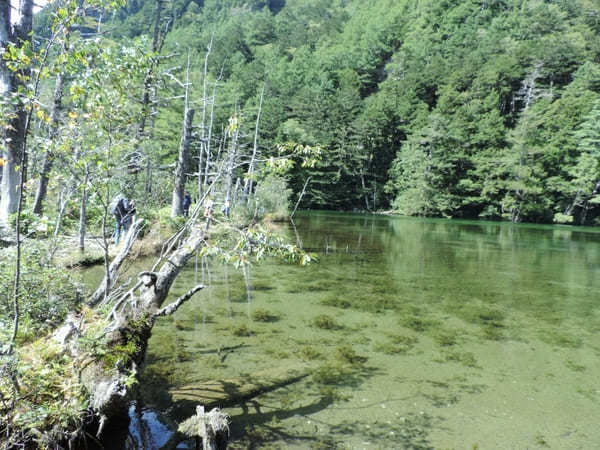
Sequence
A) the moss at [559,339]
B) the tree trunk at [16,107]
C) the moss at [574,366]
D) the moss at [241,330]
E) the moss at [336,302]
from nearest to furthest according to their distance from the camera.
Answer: the tree trunk at [16,107] → the moss at [574,366] → the moss at [241,330] → the moss at [559,339] → the moss at [336,302]

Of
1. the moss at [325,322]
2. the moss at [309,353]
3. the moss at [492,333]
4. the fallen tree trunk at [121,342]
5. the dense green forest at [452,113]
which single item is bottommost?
the moss at [492,333]

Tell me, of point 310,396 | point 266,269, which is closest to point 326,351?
point 310,396

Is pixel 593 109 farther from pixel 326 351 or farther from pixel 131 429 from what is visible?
pixel 131 429

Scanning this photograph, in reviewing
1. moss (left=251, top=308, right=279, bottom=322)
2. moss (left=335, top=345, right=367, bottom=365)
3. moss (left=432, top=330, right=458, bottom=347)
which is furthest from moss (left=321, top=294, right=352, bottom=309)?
moss (left=335, top=345, right=367, bottom=365)

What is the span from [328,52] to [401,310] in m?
86.2

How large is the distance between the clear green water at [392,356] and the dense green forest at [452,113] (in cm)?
1610

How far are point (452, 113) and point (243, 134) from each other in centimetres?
4110

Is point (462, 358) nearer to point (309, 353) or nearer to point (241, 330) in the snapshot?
point (309, 353)

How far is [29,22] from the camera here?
5.34 meters

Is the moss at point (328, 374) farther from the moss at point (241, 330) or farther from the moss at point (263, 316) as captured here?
the moss at point (263, 316)

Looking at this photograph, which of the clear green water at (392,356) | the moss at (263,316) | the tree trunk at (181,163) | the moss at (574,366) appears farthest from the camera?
the tree trunk at (181,163)

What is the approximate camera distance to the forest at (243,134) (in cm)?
309

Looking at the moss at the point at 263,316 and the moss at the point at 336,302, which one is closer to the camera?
the moss at the point at 263,316

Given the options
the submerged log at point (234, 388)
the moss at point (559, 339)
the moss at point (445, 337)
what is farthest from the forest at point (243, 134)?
the moss at point (559, 339)
